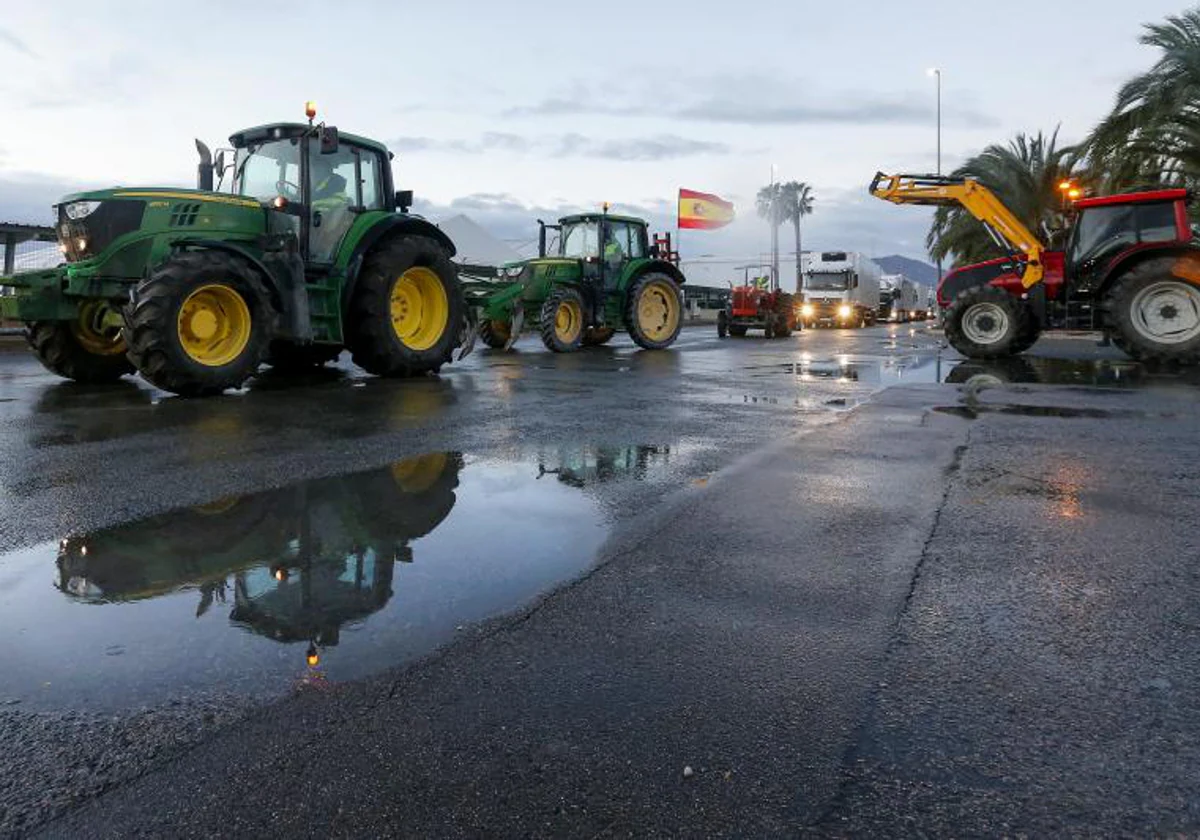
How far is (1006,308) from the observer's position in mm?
14391

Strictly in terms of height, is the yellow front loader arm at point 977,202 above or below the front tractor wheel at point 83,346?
above

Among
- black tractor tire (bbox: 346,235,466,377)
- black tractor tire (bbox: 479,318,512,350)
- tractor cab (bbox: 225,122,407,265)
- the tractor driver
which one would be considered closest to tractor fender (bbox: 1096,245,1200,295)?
black tractor tire (bbox: 346,235,466,377)

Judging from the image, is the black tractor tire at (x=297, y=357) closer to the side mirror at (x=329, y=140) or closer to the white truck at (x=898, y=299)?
the side mirror at (x=329, y=140)

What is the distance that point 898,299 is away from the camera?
198 ft

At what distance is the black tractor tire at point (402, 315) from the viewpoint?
32.1 feet

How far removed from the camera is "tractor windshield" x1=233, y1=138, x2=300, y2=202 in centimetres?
956

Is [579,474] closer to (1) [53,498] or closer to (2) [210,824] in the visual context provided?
(1) [53,498]

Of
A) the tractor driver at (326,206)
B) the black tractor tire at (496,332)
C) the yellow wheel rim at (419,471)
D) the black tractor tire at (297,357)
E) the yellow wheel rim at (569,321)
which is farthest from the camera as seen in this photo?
the black tractor tire at (496,332)

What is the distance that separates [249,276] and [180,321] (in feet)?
2.47

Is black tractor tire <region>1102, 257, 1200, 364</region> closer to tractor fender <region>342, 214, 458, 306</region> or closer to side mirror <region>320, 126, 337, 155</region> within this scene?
tractor fender <region>342, 214, 458, 306</region>

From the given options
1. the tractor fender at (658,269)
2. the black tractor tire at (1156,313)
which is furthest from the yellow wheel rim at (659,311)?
the black tractor tire at (1156,313)

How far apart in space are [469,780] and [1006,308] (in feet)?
48.3

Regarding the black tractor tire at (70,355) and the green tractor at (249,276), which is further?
the black tractor tire at (70,355)

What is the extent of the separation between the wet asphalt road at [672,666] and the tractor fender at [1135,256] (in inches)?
358
